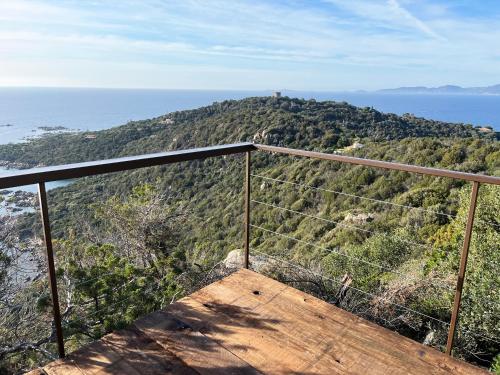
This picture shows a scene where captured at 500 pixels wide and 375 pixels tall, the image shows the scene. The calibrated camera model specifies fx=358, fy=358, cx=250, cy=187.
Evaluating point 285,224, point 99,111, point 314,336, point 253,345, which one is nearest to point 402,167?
point 314,336

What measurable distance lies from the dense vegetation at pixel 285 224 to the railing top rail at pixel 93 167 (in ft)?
2.21

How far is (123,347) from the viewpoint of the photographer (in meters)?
1.65

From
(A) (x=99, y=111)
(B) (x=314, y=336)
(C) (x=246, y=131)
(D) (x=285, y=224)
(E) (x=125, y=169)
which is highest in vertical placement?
(E) (x=125, y=169)

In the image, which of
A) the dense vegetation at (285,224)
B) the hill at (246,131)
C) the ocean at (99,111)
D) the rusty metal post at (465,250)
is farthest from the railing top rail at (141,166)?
the ocean at (99,111)

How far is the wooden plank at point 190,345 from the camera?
1.52 metres

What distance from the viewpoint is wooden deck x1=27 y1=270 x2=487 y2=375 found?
1.53 meters

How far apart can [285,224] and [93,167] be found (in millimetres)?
13382

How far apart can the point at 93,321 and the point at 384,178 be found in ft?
39.1

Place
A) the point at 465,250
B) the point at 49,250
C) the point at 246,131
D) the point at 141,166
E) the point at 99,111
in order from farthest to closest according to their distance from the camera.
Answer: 1. the point at 99,111
2. the point at 246,131
3. the point at 141,166
4. the point at 465,250
5. the point at 49,250

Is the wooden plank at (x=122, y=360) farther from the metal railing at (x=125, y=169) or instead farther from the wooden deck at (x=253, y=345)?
the metal railing at (x=125, y=169)

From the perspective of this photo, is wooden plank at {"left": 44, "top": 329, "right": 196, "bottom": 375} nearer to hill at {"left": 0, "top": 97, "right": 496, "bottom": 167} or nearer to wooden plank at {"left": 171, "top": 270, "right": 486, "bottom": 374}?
wooden plank at {"left": 171, "top": 270, "right": 486, "bottom": 374}

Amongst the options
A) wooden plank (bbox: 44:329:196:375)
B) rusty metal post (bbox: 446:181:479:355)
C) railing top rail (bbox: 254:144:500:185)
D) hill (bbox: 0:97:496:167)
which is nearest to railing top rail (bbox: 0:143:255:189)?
railing top rail (bbox: 254:144:500:185)

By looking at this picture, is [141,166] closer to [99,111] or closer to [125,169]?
[125,169]

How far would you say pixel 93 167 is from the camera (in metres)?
1.57
